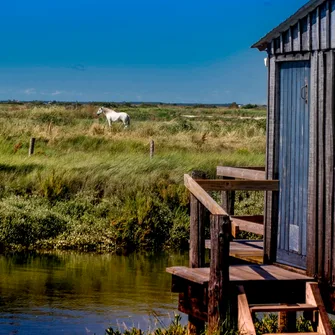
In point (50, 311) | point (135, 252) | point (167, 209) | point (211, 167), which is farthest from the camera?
point (211, 167)

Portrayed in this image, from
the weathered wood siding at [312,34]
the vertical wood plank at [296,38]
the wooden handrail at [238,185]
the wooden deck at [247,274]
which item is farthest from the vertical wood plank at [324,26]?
the wooden deck at [247,274]

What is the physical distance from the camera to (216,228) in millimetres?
9000

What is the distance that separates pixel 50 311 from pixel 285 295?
4.79 meters

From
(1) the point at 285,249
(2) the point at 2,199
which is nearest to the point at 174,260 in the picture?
(2) the point at 2,199

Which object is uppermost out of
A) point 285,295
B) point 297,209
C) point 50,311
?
point 297,209

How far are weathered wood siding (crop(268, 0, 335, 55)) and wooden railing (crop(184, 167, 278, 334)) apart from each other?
1524mm

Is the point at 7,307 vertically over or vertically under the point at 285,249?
under

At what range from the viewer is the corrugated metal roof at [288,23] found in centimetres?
989

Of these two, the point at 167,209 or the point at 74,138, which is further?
the point at 74,138

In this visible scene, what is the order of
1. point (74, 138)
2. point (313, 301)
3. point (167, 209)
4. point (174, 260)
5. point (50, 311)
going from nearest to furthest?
point (313, 301) < point (50, 311) < point (174, 260) < point (167, 209) < point (74, 138)

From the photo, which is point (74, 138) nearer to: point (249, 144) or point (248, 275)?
point (249, 144)

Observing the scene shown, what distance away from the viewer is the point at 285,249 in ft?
34.3

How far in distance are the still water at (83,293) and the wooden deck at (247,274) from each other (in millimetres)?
817

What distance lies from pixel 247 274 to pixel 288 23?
279 cm
